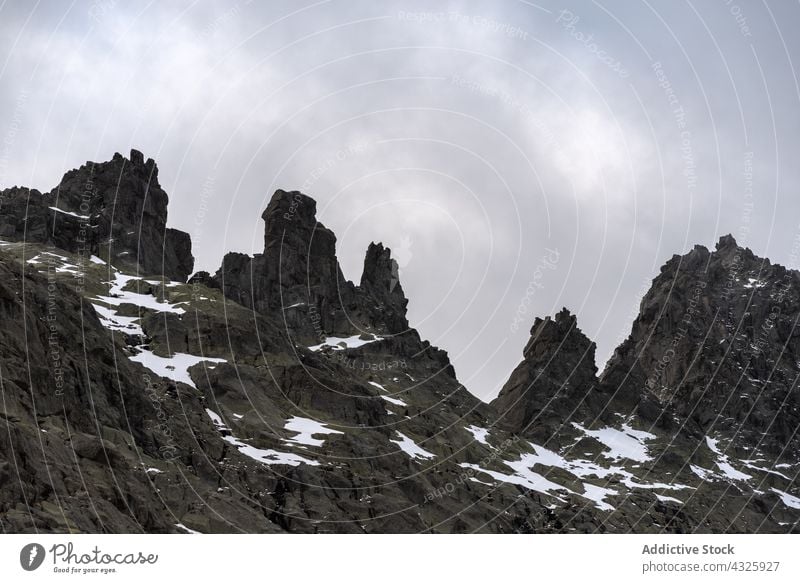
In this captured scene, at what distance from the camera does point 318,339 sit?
191m

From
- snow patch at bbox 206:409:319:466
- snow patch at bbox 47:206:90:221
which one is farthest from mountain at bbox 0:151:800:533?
snow patch at bbox 47:206:90:221

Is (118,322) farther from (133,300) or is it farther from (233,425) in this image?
(233,425)

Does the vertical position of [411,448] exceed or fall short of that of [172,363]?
it falls short

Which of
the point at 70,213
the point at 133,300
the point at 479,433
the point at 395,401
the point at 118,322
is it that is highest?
the point at 70,213

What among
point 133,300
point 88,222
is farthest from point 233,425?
point 88,222

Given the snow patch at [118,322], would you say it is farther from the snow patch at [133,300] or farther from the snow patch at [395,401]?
the snow patch at [395,401]

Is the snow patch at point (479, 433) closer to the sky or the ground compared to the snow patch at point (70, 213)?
closer to the ground

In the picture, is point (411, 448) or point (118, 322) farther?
point (411, 448)

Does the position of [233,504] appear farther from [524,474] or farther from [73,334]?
[524,474]

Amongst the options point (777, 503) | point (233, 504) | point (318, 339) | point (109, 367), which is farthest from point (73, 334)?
point (777, 503)

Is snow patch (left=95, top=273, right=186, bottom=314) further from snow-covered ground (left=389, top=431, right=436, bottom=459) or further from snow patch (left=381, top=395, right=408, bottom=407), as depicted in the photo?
snow patch (left=381, top=395, right=408, bottom=407)

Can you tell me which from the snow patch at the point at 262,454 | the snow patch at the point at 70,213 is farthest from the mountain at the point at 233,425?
the snow patch at the point at 70,213

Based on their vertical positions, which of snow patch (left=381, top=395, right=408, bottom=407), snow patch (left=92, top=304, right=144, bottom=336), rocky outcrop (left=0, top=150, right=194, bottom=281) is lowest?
snow patch (left=381, top=395, right=408, bottom=407)

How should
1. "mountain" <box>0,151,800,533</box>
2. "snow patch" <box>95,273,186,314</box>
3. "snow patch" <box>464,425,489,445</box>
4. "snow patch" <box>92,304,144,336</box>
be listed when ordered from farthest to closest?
"snow patch" <box>464,425,489,445</box>
"snow patch" <box>95,273,186,314</box>
"snow patch" <box>92,304,144,336</box>
"mountain" <box>0,151,800,533</box>
